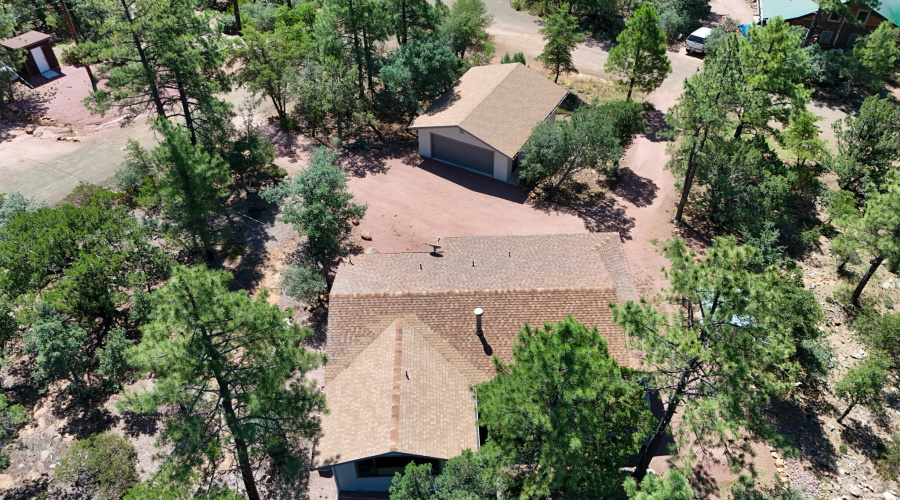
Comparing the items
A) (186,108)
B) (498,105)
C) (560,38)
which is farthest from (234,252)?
(560,38)

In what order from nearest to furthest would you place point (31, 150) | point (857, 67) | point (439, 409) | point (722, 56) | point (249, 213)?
point (439, 409)
point (722, 56)
point (249, 213)
point (31, 150)
point (857, 67)

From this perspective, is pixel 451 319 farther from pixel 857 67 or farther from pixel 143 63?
pixel 857 67

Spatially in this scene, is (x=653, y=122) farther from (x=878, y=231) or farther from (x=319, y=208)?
(x=319, y=208)

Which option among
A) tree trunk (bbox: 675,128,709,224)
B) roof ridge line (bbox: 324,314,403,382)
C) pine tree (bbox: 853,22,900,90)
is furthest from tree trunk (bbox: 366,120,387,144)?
pine tree (bbox: 853,22,900,90)

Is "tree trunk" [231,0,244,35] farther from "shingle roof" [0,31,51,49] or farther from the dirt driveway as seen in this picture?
"shingle roof" [0,31,51,49]

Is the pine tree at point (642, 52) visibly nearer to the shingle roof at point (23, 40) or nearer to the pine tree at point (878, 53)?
the pine tree at point (878, 53)

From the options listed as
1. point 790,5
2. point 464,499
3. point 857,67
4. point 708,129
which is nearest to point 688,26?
point 790,5

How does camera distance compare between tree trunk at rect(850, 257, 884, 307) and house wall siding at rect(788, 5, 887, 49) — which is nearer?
tree trunk at rect(850, 257, 884, 307)

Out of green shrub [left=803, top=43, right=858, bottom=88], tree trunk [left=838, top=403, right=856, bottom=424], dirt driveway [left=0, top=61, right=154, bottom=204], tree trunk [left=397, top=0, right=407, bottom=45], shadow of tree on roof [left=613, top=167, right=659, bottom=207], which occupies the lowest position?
tree trunk [left=838, top=403, right=856, bottom=424]
